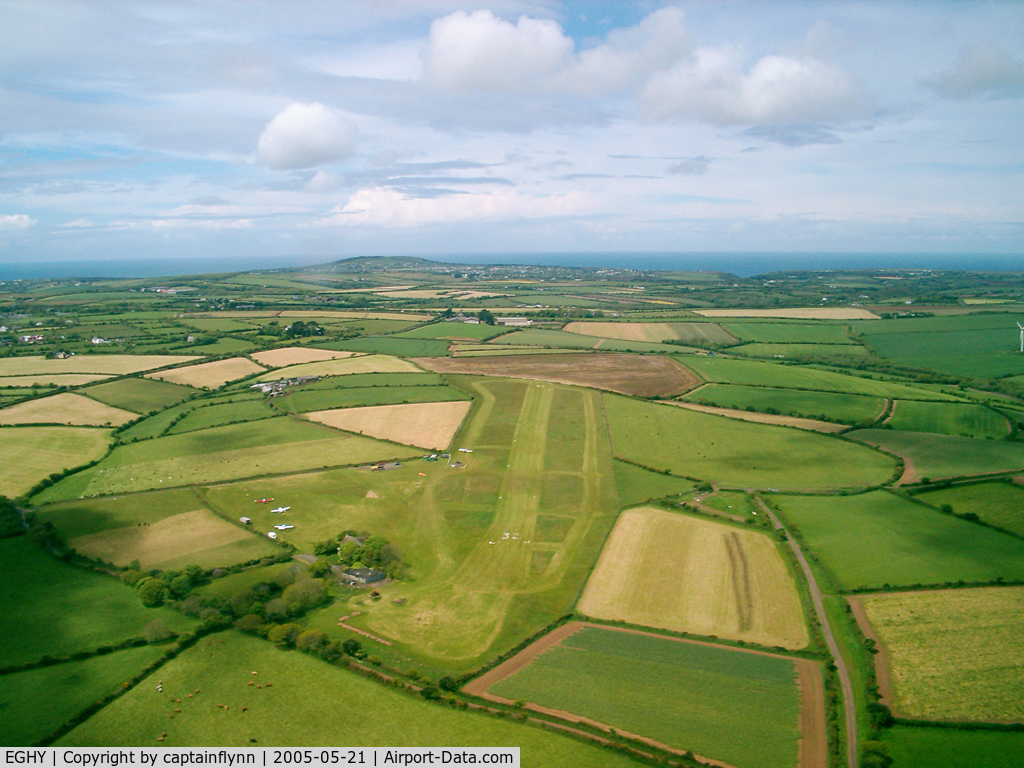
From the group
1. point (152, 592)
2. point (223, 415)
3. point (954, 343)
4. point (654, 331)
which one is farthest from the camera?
point (654, 331)

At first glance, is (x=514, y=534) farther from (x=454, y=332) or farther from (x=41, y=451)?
(x=454, y=332)

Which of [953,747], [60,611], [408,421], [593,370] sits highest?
[593,370]

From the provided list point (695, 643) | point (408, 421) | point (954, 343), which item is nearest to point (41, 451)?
point (408, 421)

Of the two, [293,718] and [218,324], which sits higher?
[218,324]

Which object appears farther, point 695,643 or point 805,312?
point 805,312

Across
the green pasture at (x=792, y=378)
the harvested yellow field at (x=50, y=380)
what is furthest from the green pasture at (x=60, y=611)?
the green pasture at (x=792, y=378)

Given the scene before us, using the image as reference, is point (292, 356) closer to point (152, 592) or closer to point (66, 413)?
point (66, 413)

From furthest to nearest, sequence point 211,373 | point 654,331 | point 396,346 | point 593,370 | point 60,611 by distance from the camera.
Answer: point 654,331 → point 396,346 → point 593,370 → point 211,373 → point 60,611
